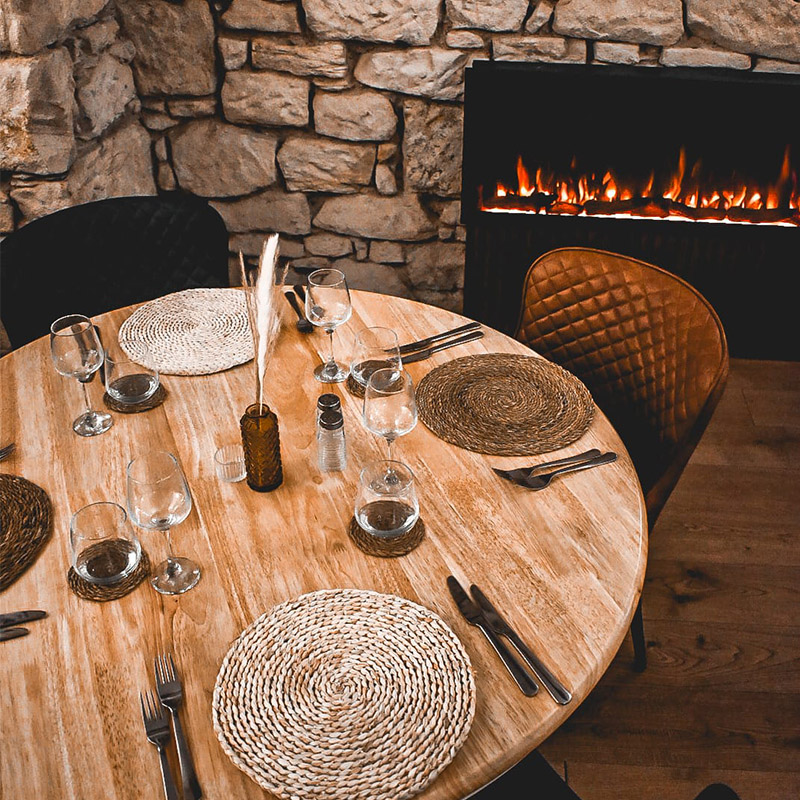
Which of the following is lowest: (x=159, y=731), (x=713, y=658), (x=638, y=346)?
(x=713, y=658)

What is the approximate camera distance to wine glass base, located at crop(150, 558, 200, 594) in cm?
111

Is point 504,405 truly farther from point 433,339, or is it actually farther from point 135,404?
point 135,404

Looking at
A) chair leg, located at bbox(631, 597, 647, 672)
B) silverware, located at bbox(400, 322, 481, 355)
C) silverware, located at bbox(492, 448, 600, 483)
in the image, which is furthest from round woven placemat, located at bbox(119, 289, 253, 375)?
chair leg, located at bbox(631, 597, 647, 672)

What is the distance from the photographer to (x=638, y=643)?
6.09 ft

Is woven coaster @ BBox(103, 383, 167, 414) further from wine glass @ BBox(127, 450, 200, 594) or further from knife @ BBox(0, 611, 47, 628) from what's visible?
knife @ BBox(0, 611, 47, 628)

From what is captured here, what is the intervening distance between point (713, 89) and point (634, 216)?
0.46 m

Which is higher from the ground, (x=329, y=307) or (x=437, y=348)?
(x=329, y=307)

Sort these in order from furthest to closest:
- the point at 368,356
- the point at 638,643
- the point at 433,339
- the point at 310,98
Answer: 1. the point at 310,98
2. the point at 638,643
3. the point at 433,339
4. the point at 368,356

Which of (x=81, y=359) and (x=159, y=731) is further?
(x=81, y=359)

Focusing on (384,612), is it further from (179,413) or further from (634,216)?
(634,216)

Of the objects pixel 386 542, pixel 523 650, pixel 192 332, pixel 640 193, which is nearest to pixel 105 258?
pixel 192 332

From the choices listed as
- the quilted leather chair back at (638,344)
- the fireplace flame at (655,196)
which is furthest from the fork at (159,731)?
the fireplace flame at (655,196)

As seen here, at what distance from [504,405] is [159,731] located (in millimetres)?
800

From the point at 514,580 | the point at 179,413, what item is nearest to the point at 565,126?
the point at 179,413
